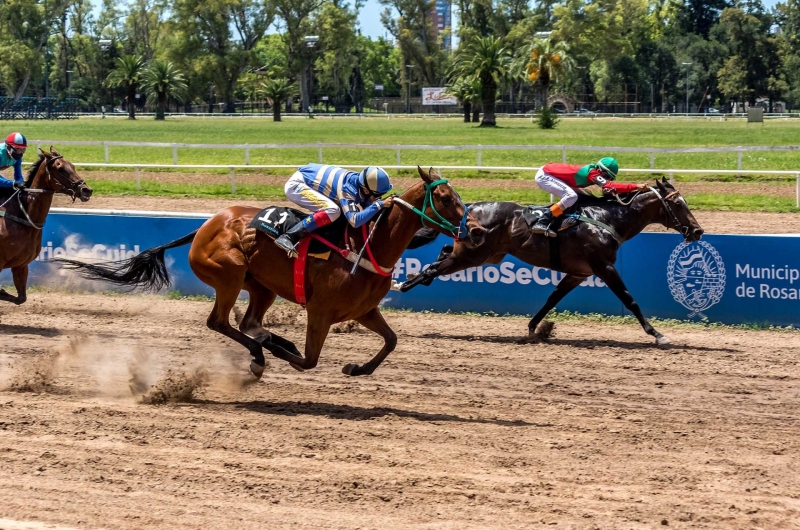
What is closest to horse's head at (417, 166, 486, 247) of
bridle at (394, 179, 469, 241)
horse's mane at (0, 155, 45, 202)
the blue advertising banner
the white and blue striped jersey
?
bridle at (394, 179, 469, 241)

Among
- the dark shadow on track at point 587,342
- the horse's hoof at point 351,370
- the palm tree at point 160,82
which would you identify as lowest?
the dark shadow on track at point 587,342

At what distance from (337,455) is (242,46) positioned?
89162 mm

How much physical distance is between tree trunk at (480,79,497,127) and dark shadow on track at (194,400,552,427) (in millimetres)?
42274

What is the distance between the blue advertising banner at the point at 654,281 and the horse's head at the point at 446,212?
179 inches

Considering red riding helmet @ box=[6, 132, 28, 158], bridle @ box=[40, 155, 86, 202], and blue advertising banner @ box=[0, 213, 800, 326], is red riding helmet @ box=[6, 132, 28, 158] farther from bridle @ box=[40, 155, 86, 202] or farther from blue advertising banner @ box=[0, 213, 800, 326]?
blue advertising banner @ box=[0, 213, 800, 326]

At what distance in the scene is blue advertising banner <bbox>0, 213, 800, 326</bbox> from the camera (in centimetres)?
1034

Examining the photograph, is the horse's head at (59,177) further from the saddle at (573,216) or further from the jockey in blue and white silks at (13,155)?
the saddle at (573,216)

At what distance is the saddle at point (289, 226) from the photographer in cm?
738

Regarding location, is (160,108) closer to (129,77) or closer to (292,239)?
(129,77)

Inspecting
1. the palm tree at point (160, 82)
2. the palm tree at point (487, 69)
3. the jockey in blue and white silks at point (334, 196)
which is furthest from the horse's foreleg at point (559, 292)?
the palm tree at point (160, 82)

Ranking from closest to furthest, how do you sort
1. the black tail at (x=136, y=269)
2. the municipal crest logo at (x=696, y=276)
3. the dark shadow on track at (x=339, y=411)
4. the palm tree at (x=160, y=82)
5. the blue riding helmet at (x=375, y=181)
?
the dark shadow on track at (x=339, y=411) → the blue riding helmet at (x=375, y=181) → the black tail at (x=136, y=269) → the municipal crest logo at (x=696, y=276) → the palm tree at (x=160, y=82)

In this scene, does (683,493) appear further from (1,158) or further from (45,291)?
(45,291)

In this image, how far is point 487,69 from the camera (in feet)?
156

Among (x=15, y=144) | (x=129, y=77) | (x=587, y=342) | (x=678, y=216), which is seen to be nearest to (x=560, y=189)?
(x=678, y=216)
